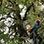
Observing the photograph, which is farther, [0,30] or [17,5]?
[0,30]

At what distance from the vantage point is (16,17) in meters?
2.42

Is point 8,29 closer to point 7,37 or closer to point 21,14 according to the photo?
point 7,37

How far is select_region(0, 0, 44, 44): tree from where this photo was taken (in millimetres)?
2391

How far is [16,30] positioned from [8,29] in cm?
12

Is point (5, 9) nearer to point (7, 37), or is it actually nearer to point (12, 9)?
point (12, 9)

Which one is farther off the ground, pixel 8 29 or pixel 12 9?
pixel 12 9

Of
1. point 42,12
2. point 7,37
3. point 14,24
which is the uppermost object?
point 42,12

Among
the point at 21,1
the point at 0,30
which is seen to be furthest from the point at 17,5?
the point at 0,30

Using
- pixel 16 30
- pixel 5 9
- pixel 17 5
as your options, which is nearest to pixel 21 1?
pixel 17 5

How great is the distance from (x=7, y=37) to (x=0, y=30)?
0.18 meters

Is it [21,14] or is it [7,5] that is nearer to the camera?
[21,14]

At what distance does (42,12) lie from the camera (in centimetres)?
245

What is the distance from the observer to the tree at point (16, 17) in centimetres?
239

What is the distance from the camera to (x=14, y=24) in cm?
247
